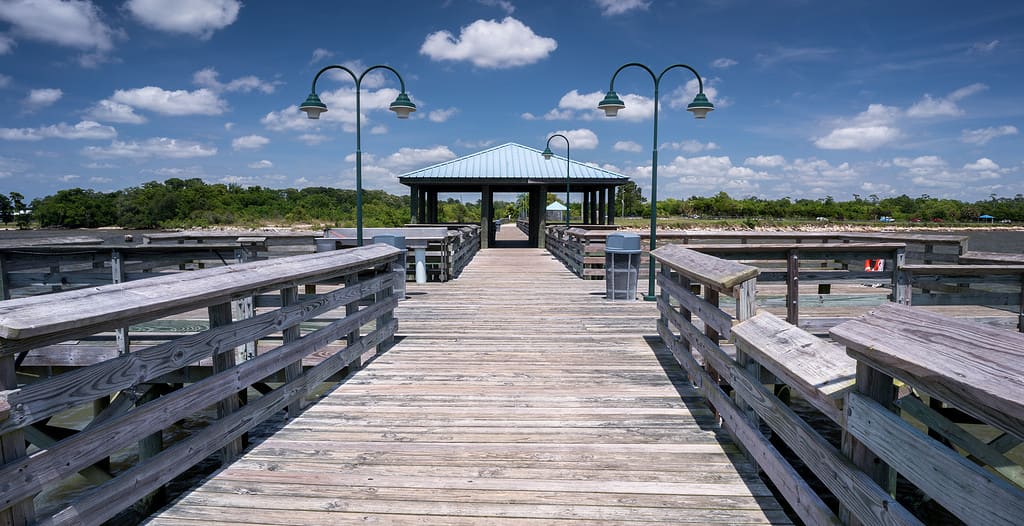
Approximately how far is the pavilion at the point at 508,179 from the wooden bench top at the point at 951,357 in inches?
815

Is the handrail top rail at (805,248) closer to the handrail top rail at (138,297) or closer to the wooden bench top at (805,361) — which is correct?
the wooden bench top at (805,361)

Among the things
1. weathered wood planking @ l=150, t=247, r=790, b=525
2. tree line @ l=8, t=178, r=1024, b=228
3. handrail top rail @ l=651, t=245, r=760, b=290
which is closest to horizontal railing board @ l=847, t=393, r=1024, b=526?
weathered wood planking @ l=150, t=247, r=790, b=525

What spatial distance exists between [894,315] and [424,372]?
13.7 feet

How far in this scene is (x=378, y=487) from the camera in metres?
3.15

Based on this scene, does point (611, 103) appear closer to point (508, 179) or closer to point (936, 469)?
point (936, 469)

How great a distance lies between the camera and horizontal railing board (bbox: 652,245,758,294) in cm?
354

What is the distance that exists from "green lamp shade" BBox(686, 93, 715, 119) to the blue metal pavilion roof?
43.5ft

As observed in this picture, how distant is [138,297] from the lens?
2.64 meters

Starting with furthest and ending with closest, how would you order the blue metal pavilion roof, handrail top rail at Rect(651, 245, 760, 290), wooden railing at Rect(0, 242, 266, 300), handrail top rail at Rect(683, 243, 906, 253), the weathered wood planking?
1. the blue metal pavilion roof
2. wooden railing at Rect(0, 242, 266, 300)
3. handrail top rail at Rect(683, 243, 906, 253)
4. handrail top rail at Rect(651, 245, 760, 290)
5. the weathered wood planking

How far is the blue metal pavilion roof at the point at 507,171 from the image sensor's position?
78.2ft

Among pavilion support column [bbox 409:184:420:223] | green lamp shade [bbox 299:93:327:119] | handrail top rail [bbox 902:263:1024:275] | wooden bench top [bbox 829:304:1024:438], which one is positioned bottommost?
handrail top rail [bbox 902:263:1024:275]

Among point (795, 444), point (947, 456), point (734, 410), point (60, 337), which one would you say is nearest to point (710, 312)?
point (734, 410)

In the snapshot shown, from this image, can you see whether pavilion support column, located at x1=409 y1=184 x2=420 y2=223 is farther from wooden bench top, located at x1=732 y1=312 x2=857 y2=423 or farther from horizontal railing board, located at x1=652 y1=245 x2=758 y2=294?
wooden bench top, located at x1=732 y1=312 x2=857 y2=423

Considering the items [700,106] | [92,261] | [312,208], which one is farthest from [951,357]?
[312,208]
